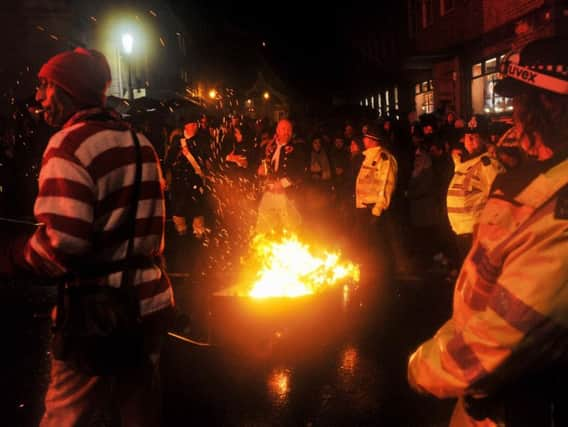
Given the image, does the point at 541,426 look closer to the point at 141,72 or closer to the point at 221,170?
the point at 221,170

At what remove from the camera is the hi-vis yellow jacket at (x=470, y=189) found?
6.84 meters

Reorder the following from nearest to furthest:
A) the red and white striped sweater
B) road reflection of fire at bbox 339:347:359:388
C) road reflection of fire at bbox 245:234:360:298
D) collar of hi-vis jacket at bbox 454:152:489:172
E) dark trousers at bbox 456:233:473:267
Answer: the red and white striped sweater < road reflection of fire at bbox 339:347:359:388 < road reflection of fire at bbox 245:234:360:298 < collar of hi-vis jacket at bbox 454:152:489:172 < dark trousers at bbox 456:233:473:267

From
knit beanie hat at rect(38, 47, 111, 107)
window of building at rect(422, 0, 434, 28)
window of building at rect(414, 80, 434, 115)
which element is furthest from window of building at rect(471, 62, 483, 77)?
knit beanie hat at rect(38, 47, 111, 107)

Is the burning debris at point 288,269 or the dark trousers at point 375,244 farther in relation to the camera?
the dark trousers at point 375,244

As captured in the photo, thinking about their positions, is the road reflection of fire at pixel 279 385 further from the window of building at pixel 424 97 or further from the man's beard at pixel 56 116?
the window of building at pixel 424 97

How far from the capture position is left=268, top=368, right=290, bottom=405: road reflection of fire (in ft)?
16.5

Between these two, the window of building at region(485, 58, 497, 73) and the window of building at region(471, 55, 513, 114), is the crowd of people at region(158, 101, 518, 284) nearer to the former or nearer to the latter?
the window of building at region(471, 55, 513, 114)

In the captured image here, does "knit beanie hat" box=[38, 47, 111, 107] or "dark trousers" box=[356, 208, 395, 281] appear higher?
"knit beanie hat" box=[38, 47, 111, 107]

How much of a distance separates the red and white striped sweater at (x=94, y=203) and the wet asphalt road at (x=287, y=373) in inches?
55.3

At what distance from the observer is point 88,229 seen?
273cm

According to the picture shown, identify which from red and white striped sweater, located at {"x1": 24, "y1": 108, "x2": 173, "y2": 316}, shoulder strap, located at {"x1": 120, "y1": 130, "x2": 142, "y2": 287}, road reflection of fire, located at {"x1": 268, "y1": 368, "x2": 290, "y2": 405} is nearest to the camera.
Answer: red and white striped sweater, located at {"x1": 24, "y1": 108, "x2": 173, "y2": 316}

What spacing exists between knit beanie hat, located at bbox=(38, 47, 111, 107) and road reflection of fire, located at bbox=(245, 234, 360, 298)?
3.11 metres

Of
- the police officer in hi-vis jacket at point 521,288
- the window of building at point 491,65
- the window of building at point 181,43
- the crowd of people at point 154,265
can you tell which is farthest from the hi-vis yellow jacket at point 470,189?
the window of building at point 181,43

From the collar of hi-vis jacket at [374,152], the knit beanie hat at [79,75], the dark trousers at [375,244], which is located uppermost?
the knit beanie hat at [79,75]
